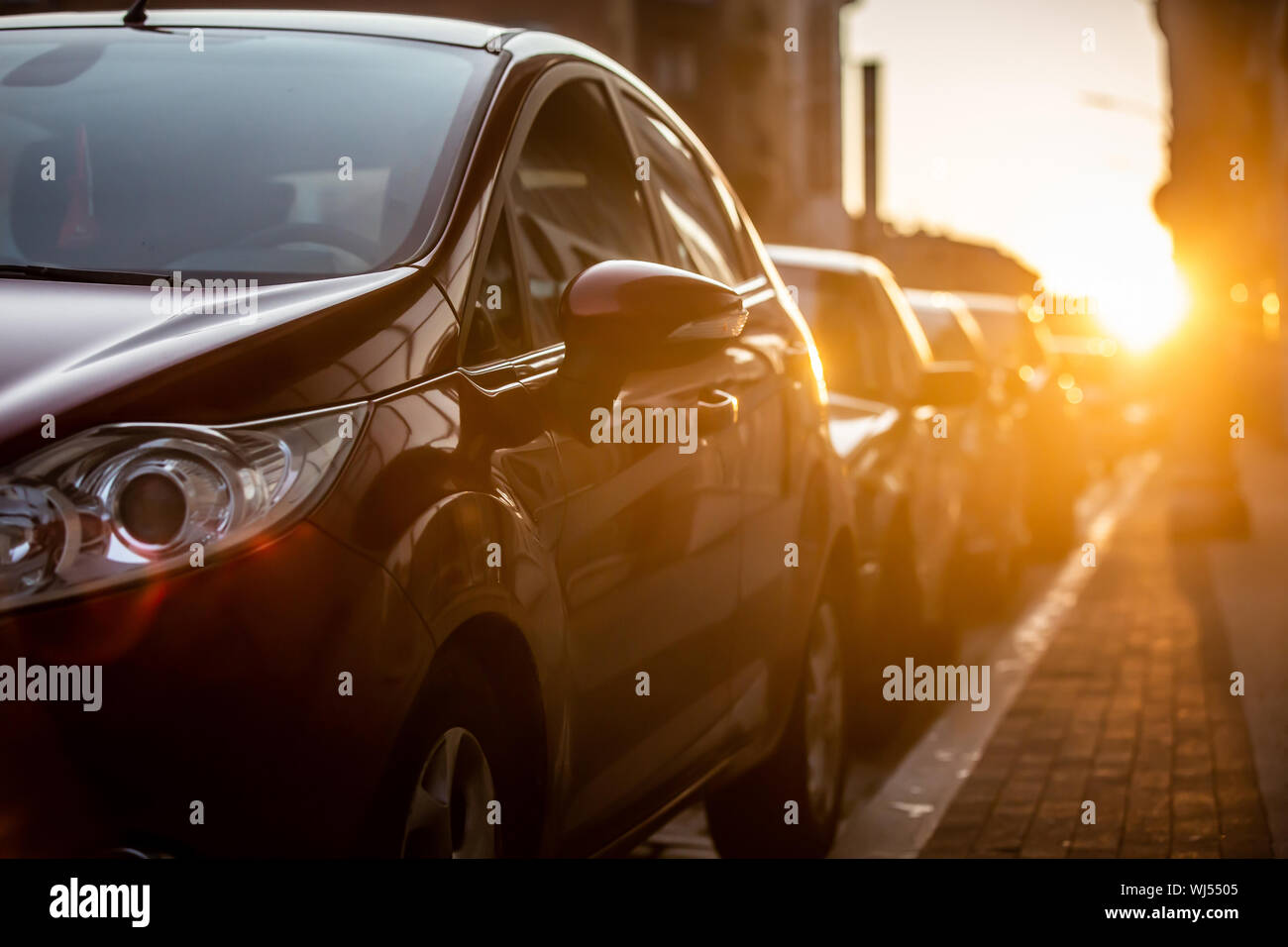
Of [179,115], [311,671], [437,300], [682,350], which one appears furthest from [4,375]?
[682,350]

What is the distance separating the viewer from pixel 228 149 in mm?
3574

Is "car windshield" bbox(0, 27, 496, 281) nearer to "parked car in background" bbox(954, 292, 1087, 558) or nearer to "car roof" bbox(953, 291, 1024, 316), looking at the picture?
"parked car in background" bbox(954, 292, 1087, 558)

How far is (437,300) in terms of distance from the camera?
313 centimetres

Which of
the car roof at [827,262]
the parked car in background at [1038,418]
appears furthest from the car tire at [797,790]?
the parked car in background at [1038,418]

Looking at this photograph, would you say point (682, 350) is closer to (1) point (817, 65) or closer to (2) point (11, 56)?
(2) point (11, 56)

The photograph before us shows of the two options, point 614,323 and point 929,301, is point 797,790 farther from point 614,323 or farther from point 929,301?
point 929,301

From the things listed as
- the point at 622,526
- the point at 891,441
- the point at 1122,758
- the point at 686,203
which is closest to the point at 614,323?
the point at 622,526

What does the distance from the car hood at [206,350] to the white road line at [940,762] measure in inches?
123

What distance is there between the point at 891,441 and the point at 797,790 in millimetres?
2851

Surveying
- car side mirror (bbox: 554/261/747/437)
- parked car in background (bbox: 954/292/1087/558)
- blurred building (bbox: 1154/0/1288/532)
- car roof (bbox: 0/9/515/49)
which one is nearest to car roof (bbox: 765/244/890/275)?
car roof (bbox: 0/9/515/49)

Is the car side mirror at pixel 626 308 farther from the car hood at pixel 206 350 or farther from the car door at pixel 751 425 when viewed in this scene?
the car door at pixel 751 425

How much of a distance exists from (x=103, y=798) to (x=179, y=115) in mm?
1635

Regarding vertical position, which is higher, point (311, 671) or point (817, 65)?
point (817, 65)

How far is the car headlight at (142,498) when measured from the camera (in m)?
2.43
